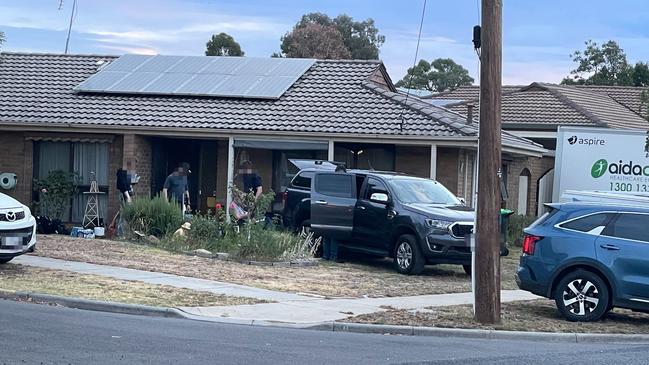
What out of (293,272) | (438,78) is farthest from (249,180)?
(438,78)

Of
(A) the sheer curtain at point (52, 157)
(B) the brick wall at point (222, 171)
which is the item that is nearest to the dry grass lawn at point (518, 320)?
(B) the brick wall at point (222, 171)

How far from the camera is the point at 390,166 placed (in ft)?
81.0

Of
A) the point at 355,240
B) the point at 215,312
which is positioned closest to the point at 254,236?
the point at 355,240

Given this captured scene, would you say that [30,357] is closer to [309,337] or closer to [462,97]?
[309,337]

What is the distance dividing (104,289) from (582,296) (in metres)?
6.63

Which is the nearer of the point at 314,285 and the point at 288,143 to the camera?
the point at 314,285

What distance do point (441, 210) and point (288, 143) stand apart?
22.5 ft

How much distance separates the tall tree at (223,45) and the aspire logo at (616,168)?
42814 mm

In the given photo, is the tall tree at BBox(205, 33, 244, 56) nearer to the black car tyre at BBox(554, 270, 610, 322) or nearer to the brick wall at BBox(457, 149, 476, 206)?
the brick wall at BBox(457, 149, 476, 206)

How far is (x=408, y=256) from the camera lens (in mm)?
18141

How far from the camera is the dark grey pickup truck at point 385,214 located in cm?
1769

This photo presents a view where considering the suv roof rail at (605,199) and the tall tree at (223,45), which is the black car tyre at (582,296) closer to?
the suv roof rail at (605,199)

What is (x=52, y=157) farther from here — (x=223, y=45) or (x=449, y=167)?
(x=223, y=45)

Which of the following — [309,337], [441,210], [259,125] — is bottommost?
[309,337]
